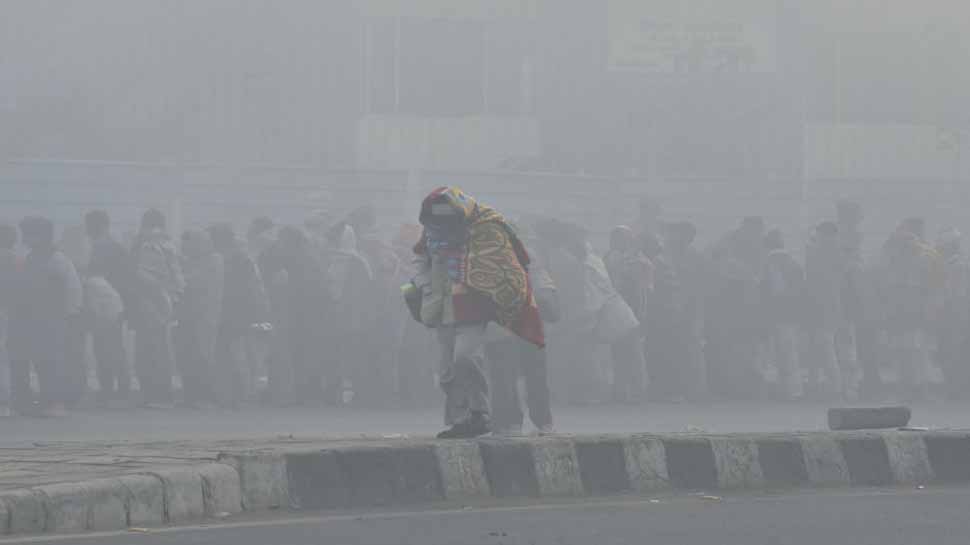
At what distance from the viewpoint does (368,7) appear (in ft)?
99.1

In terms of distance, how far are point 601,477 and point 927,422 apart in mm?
6442

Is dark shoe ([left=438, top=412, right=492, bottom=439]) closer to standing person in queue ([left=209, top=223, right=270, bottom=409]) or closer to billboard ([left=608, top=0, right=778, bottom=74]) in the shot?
standing person in queue ([left=209, top=223, right=270, bottom=409])

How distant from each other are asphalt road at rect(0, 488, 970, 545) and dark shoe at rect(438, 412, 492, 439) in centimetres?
111

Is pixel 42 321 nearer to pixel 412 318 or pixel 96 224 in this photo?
pixel 96 224

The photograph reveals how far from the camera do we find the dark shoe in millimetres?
8844

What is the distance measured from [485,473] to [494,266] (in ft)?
3.45

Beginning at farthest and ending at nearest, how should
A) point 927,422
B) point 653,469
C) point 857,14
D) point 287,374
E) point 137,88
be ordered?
point 857,14 < point 137,88 < point 287,374 < point 927,422 < point 653,469

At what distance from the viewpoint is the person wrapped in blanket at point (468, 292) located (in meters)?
8.88

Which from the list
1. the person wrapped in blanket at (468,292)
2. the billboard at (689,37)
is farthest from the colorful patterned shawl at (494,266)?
the billboard at (689,37)

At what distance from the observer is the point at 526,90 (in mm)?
30906

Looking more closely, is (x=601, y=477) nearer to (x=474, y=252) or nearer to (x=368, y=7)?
(x=474, y=252)

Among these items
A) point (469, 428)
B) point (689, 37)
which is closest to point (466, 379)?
point (469, 428)

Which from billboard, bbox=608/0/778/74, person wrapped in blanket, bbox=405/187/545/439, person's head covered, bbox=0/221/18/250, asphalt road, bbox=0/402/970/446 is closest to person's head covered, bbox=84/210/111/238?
person's head covered, bbox=0/221/18/250

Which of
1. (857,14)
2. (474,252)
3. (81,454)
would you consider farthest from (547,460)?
(857,14)
